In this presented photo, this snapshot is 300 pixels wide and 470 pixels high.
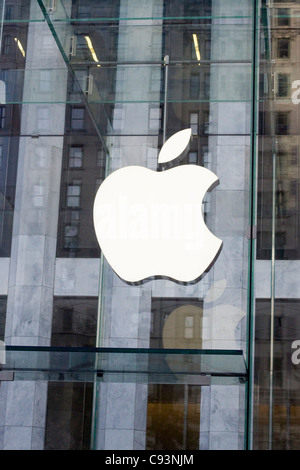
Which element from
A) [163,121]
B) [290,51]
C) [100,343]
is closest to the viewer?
[100,343]

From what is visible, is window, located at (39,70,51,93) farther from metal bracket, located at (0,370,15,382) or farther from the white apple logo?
metal bracket, located at (0,370,15,382)

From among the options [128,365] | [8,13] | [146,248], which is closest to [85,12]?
[8,13]

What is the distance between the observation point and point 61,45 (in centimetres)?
796

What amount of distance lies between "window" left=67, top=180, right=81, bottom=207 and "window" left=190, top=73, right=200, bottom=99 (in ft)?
4.09

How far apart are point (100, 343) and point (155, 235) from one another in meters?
0.96

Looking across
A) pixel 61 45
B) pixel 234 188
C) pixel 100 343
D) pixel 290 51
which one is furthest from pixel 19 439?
pixel 290 51

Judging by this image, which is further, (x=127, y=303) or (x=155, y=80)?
(x=155, y=80)

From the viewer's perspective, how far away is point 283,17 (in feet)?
26.3

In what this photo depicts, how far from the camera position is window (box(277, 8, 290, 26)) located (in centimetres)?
797

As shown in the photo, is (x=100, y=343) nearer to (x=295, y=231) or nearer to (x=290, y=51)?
(x=295, y=231)

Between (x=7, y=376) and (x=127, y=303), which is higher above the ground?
(x=127, y=303)

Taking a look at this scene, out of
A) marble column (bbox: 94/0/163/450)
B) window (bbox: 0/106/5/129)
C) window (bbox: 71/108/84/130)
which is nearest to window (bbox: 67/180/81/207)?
marble column (bbox: 94/0/163/450)

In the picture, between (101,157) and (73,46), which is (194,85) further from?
(73,46)

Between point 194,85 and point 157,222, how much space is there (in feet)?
4.45
